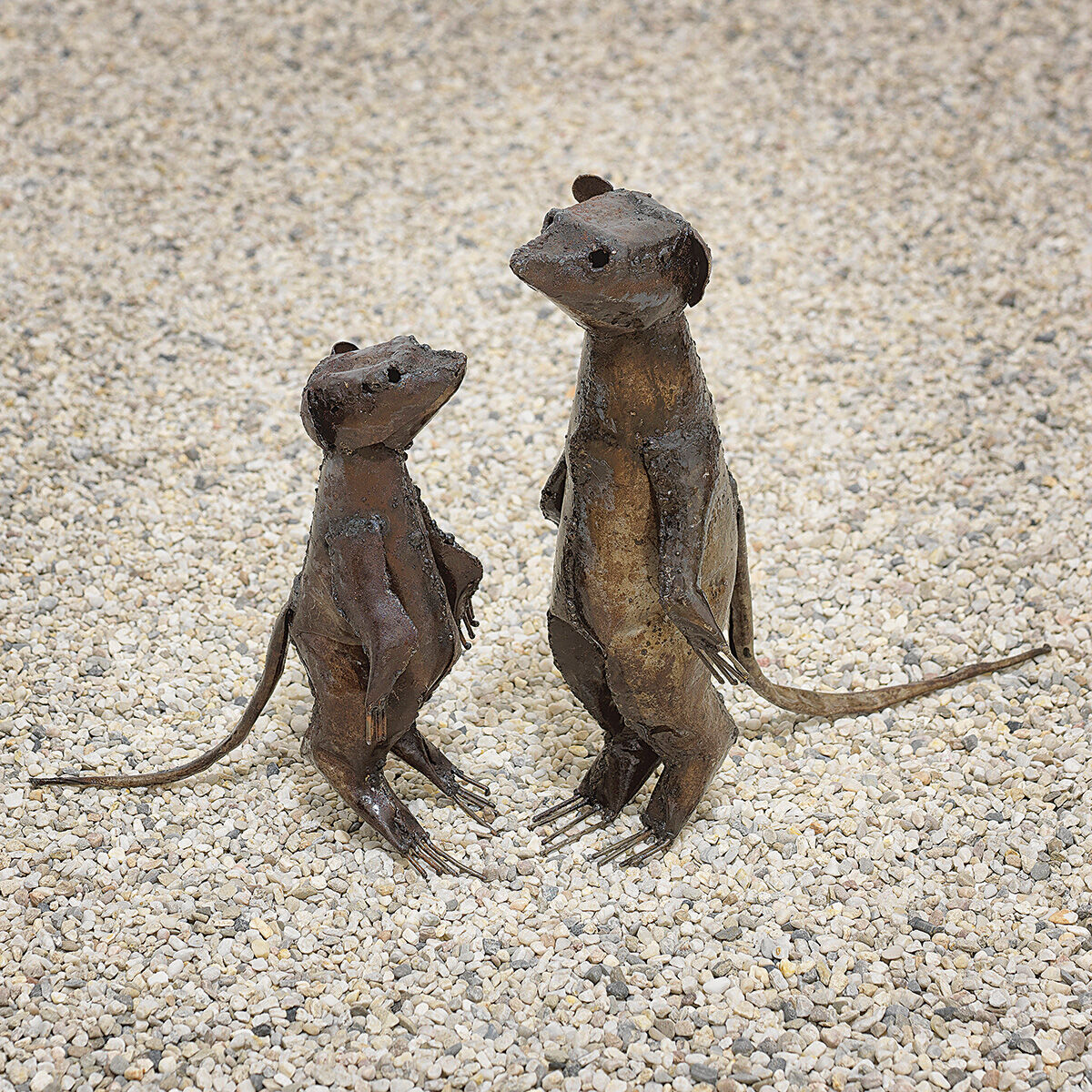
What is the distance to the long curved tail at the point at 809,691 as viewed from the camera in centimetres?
308

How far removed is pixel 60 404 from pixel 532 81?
9.87 ft

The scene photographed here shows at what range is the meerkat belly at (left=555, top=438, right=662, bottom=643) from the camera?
8.87 feet

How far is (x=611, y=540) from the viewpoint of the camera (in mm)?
2750

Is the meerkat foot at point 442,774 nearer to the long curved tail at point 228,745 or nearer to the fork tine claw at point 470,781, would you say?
the fork tine claw at point 470,781

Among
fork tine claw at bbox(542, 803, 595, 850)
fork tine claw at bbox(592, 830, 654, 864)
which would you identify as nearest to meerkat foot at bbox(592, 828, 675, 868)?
fork tine claw at bbox(592, 830, 654, 864)

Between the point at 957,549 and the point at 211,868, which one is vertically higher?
the point at 957,549

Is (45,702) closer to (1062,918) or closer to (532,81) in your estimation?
(1062,918)

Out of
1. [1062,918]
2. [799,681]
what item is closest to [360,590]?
[799,681]

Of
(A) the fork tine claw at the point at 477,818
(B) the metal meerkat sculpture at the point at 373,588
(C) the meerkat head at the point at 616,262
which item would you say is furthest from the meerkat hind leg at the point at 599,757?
(C) the meerkat head at the point at 616,262

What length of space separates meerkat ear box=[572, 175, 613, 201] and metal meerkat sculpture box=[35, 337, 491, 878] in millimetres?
476

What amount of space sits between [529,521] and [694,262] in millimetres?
1810

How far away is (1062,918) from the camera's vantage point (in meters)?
3.00

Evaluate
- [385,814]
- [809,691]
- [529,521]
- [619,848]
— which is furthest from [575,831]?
[529,521]

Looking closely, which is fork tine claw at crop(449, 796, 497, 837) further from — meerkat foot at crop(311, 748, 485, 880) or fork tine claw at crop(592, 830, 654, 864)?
fork tine claw at crop(592, 830, 654, 864)
